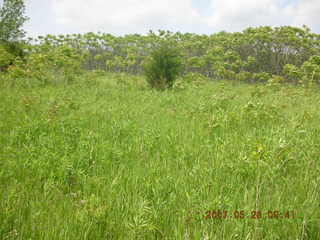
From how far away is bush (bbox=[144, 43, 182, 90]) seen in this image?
1048 cm

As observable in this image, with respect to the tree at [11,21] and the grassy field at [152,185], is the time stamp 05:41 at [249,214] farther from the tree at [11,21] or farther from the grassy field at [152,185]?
the tree at [11,21]

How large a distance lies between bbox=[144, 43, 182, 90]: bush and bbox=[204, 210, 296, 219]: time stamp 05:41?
8.93 meters

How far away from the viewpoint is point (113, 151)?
2.89 m

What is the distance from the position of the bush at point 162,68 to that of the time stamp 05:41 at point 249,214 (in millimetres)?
8930

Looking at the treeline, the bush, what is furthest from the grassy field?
the treeline

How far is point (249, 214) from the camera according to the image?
1.64 meters

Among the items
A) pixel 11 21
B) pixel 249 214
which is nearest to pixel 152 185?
pixel 249 214

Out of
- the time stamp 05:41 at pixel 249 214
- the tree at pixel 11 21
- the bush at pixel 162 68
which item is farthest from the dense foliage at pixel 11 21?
the time stamp 05:41 at pixel 249 214

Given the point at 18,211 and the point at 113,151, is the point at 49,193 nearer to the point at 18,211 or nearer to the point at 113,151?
the point at 18,211

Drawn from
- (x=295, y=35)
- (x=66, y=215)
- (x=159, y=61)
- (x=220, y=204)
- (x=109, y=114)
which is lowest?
(x=66, y=215)

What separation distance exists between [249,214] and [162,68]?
371 inches

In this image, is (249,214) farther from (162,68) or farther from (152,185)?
(162,68)

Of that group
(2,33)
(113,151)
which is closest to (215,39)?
(2,33)

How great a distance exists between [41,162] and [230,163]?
6.75 feet
